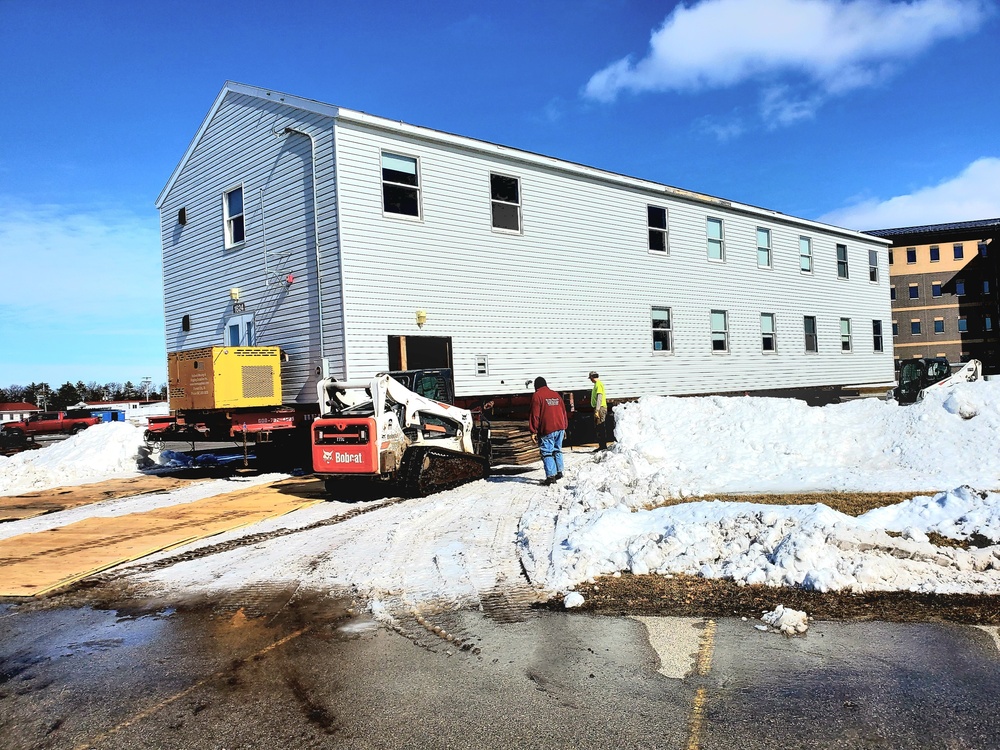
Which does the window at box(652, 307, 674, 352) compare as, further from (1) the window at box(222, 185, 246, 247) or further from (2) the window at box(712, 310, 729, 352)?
(1) the window at box(222, 185, 246, 247)

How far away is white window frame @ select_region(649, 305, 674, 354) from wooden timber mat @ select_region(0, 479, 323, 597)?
39.4ft

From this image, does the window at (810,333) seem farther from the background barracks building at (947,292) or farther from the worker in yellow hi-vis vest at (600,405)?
the background barracks building at (947,292)

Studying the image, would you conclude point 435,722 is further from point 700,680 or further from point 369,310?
point 369,310

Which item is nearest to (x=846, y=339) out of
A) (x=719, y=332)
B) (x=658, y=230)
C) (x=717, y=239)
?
(x=719, y=332)

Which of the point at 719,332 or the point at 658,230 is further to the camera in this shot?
the point at 719,332

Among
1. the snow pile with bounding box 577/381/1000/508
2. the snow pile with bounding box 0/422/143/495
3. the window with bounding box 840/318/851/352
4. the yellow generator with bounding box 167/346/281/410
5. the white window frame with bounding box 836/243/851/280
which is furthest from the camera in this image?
the white window frame with bounding box 836/243/851/280

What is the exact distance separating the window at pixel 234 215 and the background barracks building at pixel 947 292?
57.4 meters

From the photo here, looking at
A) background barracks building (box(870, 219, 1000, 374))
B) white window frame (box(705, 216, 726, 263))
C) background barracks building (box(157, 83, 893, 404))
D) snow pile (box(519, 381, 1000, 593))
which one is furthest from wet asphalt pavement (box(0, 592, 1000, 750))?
background barracks building (box(870, 219, 1000, 374))

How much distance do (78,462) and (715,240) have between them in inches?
754

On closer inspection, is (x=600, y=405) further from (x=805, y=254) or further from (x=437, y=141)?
(x=805, y=254)

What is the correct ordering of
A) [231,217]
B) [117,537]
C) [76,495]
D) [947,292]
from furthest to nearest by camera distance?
[947,292] → [231,217] → [76,495] → [117,537]

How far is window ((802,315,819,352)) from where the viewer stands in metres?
26.5

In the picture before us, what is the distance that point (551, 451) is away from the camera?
1184 centimetres

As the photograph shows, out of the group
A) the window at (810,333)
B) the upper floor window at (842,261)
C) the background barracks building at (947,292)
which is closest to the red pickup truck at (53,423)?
the window at (810,333)
